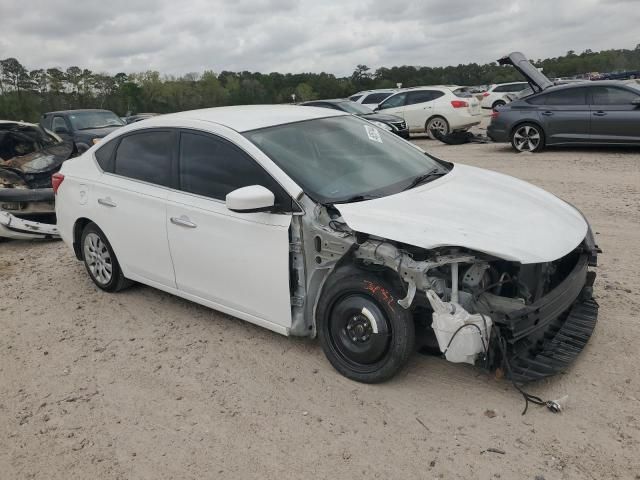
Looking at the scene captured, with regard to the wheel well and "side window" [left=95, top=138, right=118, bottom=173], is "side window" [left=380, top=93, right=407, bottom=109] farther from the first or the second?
the wheel well

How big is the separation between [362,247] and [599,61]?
10133cm

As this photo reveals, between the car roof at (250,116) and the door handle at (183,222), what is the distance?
0.75 m

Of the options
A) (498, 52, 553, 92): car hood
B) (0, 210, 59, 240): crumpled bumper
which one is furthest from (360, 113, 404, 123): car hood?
(0, 210, 59, 240): crumpled bumper

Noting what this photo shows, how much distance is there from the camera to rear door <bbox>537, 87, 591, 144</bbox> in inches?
439

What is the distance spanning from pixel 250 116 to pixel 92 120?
11.6 m

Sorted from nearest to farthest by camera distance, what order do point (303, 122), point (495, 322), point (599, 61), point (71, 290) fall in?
point (495, 322)
point (303, 122)
point (71, 290)
point (599, 61)

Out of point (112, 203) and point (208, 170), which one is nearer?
point (208, 170)

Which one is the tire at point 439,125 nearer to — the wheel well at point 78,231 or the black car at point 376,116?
the black car at point 376,116

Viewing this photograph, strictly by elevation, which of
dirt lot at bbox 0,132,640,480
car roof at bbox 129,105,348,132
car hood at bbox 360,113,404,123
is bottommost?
dirt lot at bbox 0,132,640,480

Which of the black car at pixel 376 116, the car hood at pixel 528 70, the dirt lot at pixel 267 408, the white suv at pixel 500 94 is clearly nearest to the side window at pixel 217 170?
the dirt lot at pixel 267 408

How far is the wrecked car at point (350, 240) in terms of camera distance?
122 inches

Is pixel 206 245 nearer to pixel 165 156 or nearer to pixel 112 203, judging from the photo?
pixel 165 156

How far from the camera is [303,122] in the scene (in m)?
4.34

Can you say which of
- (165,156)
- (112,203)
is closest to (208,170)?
(165,156)
